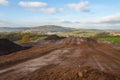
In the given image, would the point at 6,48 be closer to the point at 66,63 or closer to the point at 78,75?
the point at 66,63

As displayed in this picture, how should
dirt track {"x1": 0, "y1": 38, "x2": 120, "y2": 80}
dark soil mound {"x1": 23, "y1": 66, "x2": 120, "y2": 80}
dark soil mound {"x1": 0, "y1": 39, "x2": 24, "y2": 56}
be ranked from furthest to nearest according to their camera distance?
dark soil mound {"x1": 0, "y1": 39, "x2": 24, "y2": 56}, dirt track {"x1": 0, "y1": 38, "x2": 120, "y2": 80}, dark soil mound {"x1": 23, "y1": 66, "x2": 120, "y2": 80}

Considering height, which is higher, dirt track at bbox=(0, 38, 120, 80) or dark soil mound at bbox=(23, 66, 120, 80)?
dark soil mound at bbox=(23, 66, 120, 80)

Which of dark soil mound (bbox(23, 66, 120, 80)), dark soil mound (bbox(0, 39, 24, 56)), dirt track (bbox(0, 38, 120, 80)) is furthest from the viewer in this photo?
dark soil mound (bbox(0, 39, 24, 56))

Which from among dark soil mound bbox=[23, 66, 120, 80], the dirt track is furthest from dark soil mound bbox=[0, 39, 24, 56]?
dark soil mound bbox=[23, 66, 120, 80]

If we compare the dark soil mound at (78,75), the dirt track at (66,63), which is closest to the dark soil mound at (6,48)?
the dirt track at (66,63)

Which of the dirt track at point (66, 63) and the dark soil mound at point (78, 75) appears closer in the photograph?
the dark soil mound at point (78, 75)

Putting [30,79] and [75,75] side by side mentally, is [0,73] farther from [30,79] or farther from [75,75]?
[75,75]

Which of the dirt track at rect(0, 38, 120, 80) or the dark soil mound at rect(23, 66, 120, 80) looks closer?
the dark soil mound at rect(23, 66, 120, 80)

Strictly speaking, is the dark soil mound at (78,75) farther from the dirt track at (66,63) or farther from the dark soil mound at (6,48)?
the dark soil mound at (6,48)

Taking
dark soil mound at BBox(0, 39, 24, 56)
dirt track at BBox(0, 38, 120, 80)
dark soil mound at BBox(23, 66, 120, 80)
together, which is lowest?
dark soil mound at BBox(0, 39, 24, 56)

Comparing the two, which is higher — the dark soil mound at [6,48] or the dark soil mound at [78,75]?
the dark soil mound at [78,75]

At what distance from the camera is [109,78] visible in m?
13.1

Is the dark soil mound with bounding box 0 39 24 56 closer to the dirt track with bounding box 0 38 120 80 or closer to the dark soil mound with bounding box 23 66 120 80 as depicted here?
the dirt track with bounding box 0 38 120 80

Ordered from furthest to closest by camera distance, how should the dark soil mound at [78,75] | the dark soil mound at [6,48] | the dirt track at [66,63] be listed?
the dark soil mound at [6,48]
the dirt track at [66,63]
the dark soil mound at [78,75]
